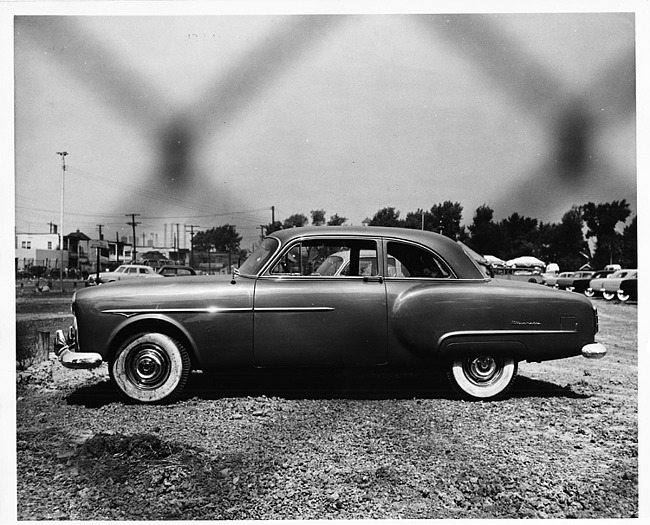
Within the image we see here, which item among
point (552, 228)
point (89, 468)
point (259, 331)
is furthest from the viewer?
point (552, 228)

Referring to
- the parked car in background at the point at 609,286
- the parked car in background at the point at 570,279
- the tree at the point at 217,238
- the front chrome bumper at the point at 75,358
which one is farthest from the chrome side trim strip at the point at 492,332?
the front chrome bumper at the point at 75,358

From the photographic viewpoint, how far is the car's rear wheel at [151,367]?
283 cm

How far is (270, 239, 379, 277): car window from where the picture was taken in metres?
3.02

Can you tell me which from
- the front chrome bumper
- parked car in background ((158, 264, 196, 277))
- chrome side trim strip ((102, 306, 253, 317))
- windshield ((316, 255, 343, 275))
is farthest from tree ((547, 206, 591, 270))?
the front chrome bumper

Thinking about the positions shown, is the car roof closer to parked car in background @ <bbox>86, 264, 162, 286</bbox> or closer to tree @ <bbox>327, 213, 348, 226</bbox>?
tree @ <bbox>327, 213, 348, 226</bbox>

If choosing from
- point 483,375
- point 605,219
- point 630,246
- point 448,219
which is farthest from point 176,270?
point 630,246

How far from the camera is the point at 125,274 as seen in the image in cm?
316

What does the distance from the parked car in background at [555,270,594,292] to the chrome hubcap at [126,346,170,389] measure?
2.40m

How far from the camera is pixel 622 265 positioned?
349 cm

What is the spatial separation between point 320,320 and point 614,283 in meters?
2.48
